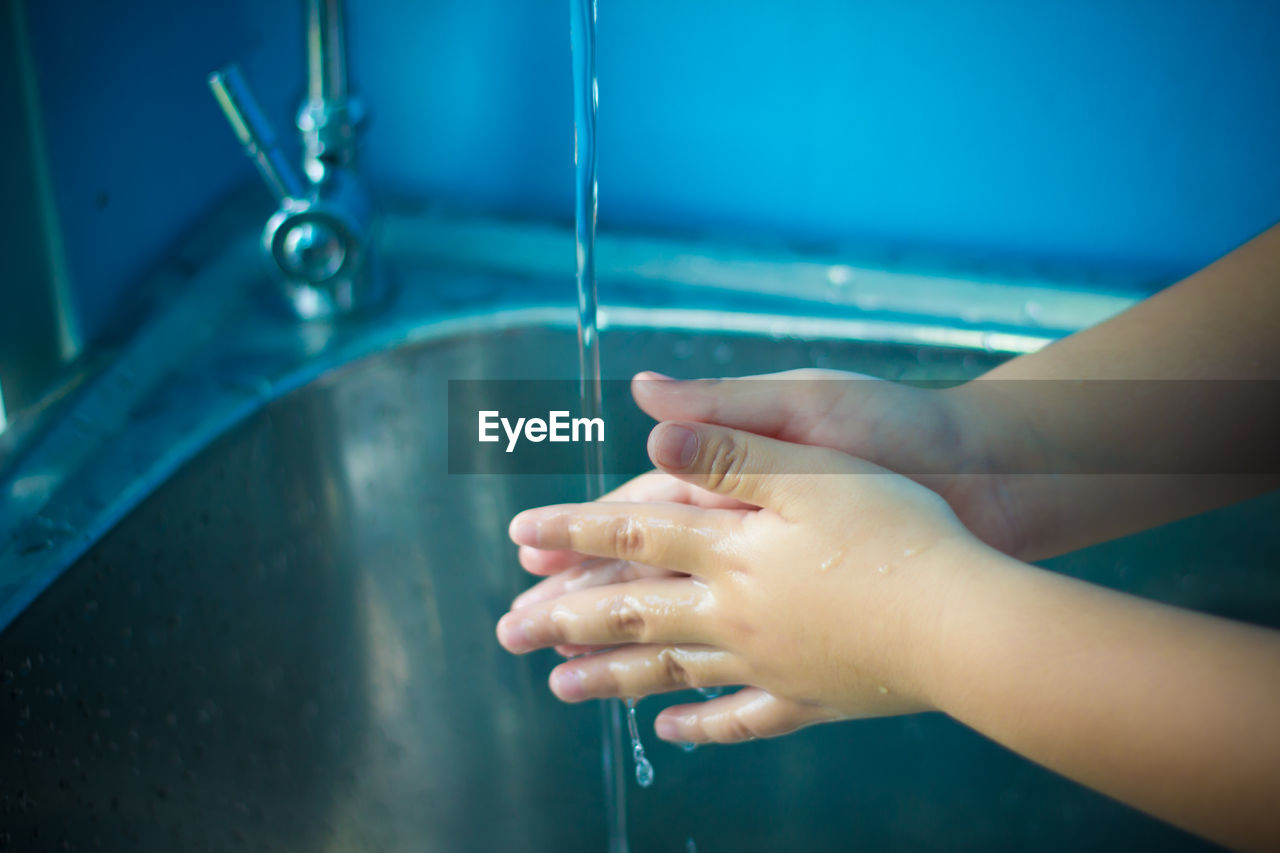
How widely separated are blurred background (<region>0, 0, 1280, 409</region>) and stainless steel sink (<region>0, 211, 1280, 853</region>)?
10 cm

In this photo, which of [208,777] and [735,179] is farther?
[735,179]

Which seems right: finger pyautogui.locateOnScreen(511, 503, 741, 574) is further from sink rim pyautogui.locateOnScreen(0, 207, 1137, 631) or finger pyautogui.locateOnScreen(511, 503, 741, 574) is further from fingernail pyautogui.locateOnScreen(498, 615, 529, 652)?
sink rim pyautogui.locateOnScreen(0, 207, 1137, 631)

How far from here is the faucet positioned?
62 cm

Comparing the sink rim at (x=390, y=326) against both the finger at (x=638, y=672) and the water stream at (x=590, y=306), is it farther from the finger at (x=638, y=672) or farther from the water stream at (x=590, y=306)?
the finger at (x=638, y=672)

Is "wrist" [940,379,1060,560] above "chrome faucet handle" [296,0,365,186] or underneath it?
underneath

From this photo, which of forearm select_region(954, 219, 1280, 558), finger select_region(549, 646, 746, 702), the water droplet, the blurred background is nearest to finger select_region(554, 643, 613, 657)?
finger select_region(549, 646, 746, 702)

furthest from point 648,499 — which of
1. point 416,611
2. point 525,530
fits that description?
point 416,611

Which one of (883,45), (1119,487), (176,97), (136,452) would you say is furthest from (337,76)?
(1119,487)

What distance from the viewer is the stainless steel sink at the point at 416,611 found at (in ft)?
1.92

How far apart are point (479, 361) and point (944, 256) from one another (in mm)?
372

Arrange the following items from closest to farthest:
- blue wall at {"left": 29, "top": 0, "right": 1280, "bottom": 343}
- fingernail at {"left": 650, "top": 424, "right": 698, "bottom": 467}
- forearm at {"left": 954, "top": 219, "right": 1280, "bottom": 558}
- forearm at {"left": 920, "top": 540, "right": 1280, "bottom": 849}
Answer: forearm at {"left": 920, "top": 540, "right": 1280, "bottom": 849}, fingernail at {"left": 650, "top": 424, "right": 698, "bottom": 467}, forearm at {"left": 954, "top": 219, "right": 1280, "bottom": 558}, blue wall at {"left": 29, "top": 0, "right": 1280, "bottom": 343}

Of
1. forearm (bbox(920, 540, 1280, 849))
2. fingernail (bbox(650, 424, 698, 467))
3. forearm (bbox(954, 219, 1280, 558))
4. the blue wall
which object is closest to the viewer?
forearm (bbox(920, 540, 1280, 849))

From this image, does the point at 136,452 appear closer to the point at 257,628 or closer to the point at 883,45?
the point at 257,628

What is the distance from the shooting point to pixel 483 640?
73 centimetres
